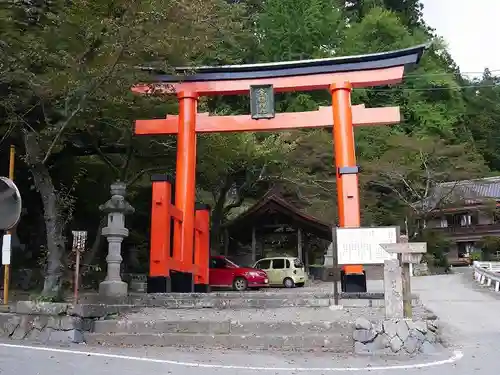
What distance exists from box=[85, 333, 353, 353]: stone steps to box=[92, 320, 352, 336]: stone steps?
16 centimetres

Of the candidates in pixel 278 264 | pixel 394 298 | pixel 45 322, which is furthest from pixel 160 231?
pixel 278 264

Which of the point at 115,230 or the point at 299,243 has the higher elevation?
the point at 299,243

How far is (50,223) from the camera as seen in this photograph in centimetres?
954

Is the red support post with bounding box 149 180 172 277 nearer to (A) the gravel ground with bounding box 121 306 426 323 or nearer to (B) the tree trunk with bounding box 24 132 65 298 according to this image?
(A) the gravel ground with bounding box 121 306 426 323

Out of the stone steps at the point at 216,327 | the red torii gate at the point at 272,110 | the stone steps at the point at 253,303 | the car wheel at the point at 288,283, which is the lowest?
the stone steps at the point at 216,327

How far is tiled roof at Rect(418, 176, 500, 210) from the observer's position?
3131 cm

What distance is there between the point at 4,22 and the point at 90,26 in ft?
5.81

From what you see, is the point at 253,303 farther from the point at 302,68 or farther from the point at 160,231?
the point at 302,68

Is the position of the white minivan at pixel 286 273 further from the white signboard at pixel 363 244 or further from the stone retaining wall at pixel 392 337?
the stone retaining wall at pixel 392 337

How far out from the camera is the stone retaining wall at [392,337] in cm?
747

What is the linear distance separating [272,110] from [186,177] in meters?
2.87

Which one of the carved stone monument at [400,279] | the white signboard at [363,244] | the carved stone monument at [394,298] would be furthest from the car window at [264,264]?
the carved stone monument at [394,298]

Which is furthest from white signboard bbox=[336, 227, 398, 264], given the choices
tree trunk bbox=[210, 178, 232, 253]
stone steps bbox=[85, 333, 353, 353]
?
tree trunk bbox=[210, 178, 232, 253]

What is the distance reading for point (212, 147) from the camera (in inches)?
699
